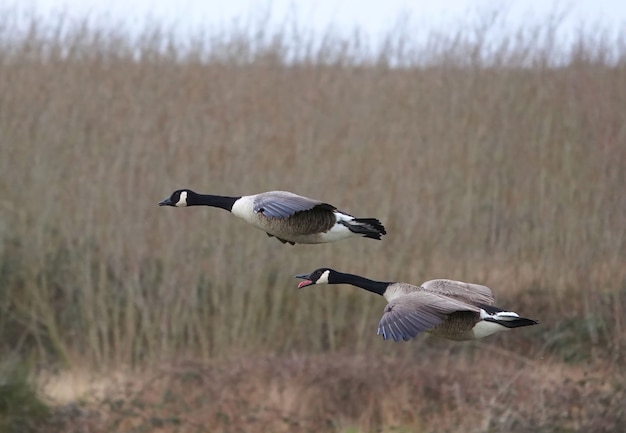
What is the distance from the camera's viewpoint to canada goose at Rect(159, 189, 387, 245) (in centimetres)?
539

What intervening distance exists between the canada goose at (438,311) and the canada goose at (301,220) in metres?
0.23

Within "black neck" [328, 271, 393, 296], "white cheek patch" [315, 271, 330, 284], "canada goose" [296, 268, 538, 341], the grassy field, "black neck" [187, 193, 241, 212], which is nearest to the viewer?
"canada goose" [296, 268, 538, 341]

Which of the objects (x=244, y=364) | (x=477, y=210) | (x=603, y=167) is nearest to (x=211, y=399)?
(x=244, y=364)

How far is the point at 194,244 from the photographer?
12.7 meters

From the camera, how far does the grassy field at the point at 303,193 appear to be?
11641mm

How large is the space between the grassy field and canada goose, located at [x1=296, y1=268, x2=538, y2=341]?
4.78 m

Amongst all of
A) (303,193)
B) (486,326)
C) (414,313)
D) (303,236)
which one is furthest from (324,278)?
(303,193)

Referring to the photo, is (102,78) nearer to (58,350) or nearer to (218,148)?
(218,148)

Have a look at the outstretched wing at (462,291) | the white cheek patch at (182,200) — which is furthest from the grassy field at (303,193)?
the white cheek patch at (182,200)

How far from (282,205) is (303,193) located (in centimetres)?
726

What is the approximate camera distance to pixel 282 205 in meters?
5.33

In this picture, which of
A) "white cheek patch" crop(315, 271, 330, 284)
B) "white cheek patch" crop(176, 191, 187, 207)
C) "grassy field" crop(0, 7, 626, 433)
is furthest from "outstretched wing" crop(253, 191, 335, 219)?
"grassy field" crop(0, 7, 626, 433)

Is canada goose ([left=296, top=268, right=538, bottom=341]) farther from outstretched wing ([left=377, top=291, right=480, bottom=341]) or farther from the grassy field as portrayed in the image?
the grassy field

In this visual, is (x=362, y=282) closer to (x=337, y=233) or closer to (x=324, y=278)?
(x=324, y=278)
